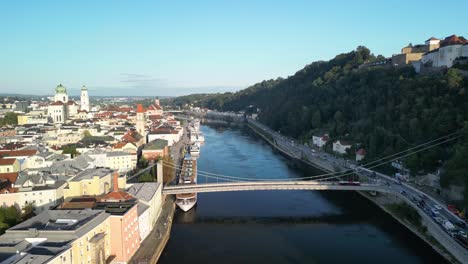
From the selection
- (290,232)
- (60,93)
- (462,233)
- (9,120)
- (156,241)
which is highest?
(60,93)

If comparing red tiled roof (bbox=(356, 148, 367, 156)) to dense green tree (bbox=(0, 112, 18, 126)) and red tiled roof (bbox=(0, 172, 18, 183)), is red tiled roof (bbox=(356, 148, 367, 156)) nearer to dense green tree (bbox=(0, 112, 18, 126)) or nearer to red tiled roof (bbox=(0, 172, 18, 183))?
red tiled roof (bbox=(0, 172, 18, 183))

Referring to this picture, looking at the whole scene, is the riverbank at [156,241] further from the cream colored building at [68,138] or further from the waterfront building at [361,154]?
the cream colored building at [68,138]

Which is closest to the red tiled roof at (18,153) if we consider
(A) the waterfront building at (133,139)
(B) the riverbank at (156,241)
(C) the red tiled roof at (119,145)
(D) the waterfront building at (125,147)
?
(D) the waterfront building at (125,147)

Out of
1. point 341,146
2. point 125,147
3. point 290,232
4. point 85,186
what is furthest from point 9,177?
Answer: point 341,146

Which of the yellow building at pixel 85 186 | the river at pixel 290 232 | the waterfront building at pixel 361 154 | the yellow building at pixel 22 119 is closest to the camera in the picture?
the river at pixel 290 232

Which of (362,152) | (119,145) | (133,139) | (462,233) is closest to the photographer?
(462,233)

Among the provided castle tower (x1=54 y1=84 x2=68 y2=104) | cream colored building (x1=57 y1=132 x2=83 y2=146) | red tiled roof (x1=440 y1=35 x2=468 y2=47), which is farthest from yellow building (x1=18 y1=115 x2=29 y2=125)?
red tiled roof (x1=440 y1=35 x2=468 y2=47)

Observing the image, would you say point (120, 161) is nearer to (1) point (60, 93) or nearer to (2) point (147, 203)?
(2) point (147, 203)

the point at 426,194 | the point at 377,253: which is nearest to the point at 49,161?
the point at 377,253
